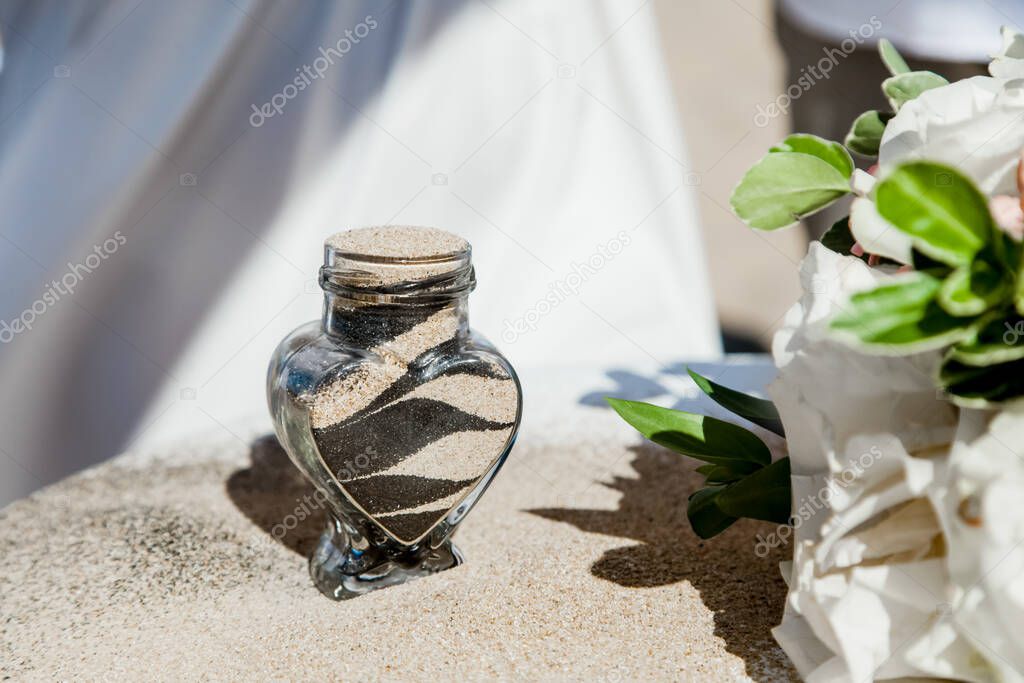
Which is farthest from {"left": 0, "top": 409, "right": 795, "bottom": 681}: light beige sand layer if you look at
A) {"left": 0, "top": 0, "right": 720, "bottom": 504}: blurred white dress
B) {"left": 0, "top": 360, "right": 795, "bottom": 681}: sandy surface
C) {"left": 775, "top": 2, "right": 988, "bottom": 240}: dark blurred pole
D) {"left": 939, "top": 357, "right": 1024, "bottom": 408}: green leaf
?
{"left": 775, "top": 2, "right": 988, "bottom": 240}: dark blurred pole

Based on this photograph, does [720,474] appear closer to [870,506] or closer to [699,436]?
[699,436]

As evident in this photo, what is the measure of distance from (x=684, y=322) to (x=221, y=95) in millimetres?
716

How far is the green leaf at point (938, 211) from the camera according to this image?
1.42 ft

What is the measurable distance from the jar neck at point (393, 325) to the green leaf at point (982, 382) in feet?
1.04

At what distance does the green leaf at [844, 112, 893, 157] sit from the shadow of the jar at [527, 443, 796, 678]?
292 millimetres

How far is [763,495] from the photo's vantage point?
61 cm

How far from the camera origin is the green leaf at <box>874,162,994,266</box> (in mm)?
431

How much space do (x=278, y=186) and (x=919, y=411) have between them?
1.05m

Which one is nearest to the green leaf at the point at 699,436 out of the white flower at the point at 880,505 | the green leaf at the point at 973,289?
the white flower at the point at 880,505

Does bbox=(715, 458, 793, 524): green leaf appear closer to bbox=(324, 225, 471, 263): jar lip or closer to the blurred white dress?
bbox=(324, 225, 471, 263): jar lip

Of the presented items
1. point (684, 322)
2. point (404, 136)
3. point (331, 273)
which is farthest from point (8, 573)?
point (684, 322)

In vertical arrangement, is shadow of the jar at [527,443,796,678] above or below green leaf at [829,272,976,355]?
below

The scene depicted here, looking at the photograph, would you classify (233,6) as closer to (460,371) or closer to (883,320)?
(460,371)

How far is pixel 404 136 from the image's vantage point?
139 centimetres
